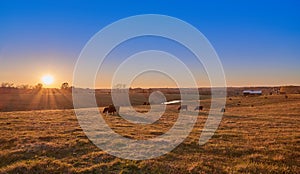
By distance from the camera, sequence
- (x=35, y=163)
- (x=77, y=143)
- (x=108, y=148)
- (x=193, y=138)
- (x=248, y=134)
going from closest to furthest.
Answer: (x=35, y=163)
(x=108, y=148)
(x=77, y=143)
(x=193, y=138)
(x=248, y=134)

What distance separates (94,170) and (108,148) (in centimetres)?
366

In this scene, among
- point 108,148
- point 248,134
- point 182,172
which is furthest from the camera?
point 248,134

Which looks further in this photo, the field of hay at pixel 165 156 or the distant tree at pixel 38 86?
the distant tree at pixel 38 86

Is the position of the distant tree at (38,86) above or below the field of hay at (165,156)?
above

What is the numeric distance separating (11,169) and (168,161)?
6.59 meters

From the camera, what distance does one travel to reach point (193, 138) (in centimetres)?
1784

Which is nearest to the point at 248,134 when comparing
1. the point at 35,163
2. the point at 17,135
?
the point at 35,163

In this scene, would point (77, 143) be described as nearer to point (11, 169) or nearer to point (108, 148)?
point (108, 148)

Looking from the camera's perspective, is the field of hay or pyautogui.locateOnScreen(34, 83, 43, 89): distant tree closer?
the field of hay

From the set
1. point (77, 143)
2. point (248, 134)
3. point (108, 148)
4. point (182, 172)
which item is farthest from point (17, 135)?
point (248, 134)

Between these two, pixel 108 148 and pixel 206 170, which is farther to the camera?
pixel 108 148

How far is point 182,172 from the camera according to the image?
10875 mm

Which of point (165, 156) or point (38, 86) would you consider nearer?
point (165, 156)

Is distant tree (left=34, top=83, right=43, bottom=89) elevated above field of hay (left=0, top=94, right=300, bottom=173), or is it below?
above
